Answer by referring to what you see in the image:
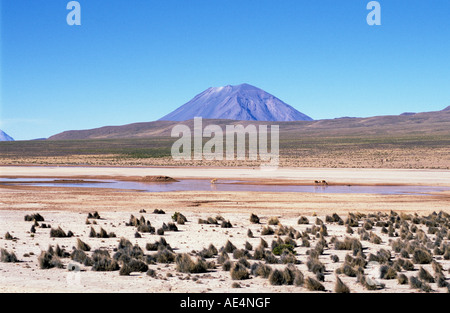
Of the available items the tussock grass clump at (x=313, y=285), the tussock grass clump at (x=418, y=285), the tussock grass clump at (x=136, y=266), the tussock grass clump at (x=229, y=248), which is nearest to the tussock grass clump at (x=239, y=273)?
the tussock grass clump at (x=313, y=285)

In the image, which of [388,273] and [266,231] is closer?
[388,273]

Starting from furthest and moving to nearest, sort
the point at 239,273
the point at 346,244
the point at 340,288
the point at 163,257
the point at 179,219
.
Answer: the point at 179,219 → the point at 346,244 → the point at 163,257 → the point at 239,273 → the point at 340,288

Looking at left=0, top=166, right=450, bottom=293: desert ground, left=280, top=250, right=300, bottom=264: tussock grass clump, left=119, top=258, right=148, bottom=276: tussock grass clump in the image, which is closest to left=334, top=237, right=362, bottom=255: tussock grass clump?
left=0, top=166, right=450, bottom=293: desert ground

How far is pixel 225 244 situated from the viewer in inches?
637

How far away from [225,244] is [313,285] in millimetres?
5480

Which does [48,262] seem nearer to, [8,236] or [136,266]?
[136,266]

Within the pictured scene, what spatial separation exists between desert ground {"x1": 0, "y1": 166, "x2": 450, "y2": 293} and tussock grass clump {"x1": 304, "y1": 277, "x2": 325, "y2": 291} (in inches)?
1.1

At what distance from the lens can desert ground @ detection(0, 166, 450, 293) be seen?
11.6 m

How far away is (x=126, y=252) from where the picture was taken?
567 inches

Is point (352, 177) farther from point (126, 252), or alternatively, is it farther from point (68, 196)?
point (126, 252)

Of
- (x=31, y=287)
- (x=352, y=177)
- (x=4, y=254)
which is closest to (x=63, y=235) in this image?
(x=4, y=254)

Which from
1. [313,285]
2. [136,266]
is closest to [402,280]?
[313,285]

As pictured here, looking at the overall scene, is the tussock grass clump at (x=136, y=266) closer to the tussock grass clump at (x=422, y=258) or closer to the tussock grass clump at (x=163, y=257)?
the tussock grass clump at (x=163, y=257)
